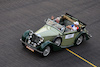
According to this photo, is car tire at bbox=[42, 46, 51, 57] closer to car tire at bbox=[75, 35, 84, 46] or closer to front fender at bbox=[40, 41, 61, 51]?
front fender at bbox=[40, 41, 61, 51]

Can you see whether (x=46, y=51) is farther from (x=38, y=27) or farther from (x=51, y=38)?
(x=38, y=27)

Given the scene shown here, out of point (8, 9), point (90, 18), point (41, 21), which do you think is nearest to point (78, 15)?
point (90, 18)

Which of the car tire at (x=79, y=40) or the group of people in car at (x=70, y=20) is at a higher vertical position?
the group of people in car at (x=70, y=20)

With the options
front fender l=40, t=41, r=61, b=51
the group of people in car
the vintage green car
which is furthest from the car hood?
the group of people in car

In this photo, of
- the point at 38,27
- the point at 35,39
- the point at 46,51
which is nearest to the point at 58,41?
the point at 46,51

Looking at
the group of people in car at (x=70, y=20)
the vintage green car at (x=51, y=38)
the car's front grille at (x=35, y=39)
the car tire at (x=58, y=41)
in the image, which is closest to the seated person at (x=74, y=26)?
the group of people in car at (x=70, y=20)

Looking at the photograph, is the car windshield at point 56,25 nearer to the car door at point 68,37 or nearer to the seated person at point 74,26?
the car door at point 68,37

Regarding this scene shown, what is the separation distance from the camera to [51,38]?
13.1 m

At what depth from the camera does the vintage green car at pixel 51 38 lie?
12508 mm

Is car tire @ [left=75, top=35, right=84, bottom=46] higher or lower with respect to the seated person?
lower

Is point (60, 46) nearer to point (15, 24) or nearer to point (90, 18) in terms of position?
point (15, 24)

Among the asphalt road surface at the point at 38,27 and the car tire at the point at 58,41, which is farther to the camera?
the car tire at the point at 58,41

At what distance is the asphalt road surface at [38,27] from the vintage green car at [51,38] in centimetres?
45

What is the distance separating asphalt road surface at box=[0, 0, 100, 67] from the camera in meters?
12.5
